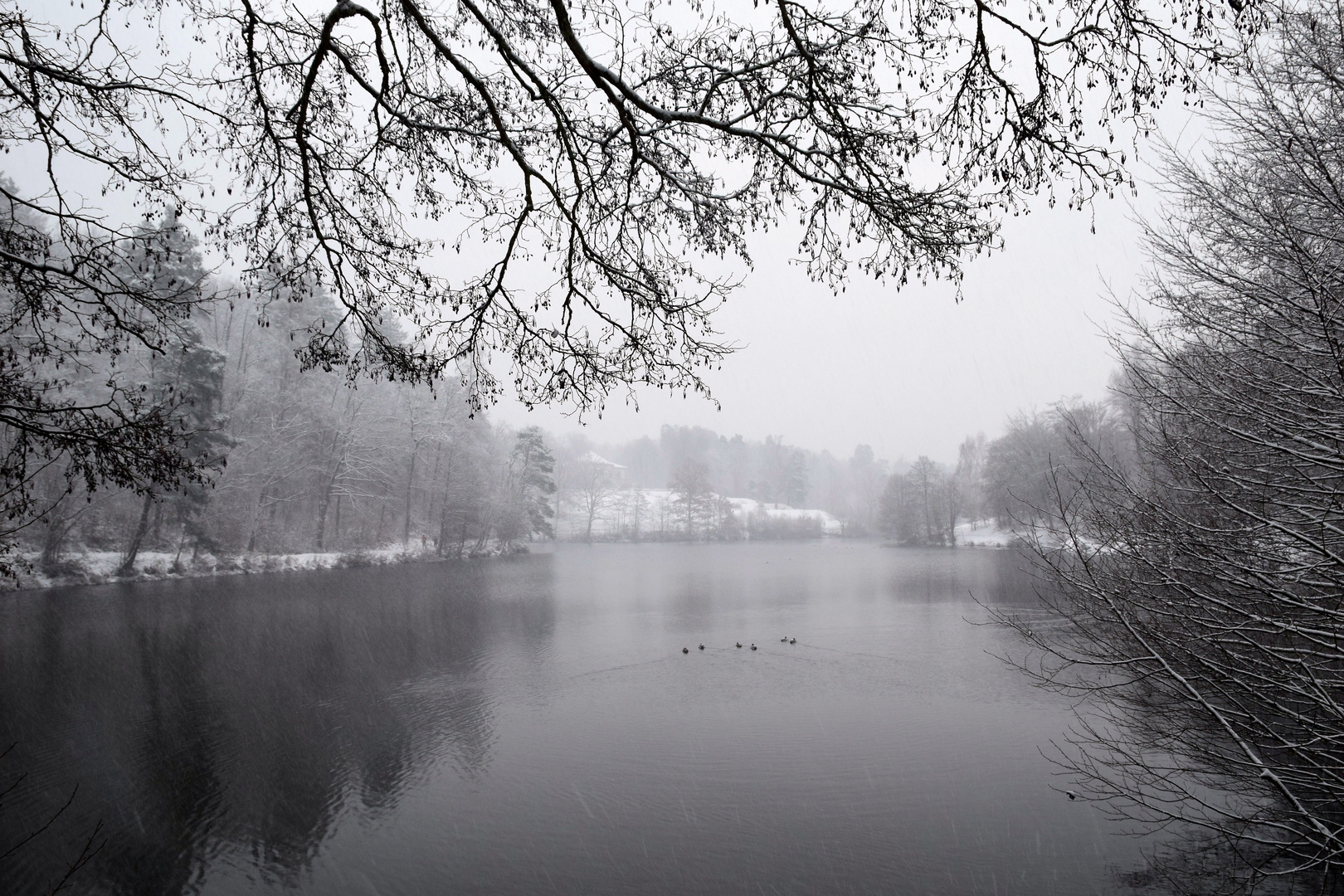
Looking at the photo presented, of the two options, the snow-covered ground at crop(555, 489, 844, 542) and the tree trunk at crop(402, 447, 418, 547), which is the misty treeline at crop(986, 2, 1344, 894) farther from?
the snow-covered ground at crop(555, 489, 844, 542)

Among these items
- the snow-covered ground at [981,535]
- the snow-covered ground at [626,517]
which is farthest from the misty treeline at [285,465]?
the snow-covered ground at [981,535]

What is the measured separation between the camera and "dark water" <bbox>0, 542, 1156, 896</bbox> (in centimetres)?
723

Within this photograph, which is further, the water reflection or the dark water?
the water reflection

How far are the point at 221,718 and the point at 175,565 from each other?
17.8 meters

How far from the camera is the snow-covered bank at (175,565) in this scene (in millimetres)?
21875

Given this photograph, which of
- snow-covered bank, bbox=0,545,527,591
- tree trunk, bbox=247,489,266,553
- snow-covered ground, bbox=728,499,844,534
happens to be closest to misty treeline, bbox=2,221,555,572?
tree trunk, bbox=247,489,266,553

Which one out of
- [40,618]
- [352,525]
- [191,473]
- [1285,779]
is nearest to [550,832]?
[191,473]

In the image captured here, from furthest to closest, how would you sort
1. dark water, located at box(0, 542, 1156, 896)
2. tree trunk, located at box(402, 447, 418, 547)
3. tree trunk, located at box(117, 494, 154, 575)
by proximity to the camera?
1. tree trunk, located at box(402, 447, 418, 547)
2. tree trunk, located at box(117, 494, 154, 575)
3. dark water, located at box(0, 542, 1156, 896)

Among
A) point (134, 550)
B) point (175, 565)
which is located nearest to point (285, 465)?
point (175, 565)

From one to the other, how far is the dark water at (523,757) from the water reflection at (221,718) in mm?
52

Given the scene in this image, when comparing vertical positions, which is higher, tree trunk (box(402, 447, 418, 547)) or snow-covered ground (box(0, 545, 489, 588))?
tree trunk (box(402, 447, 418, 547))

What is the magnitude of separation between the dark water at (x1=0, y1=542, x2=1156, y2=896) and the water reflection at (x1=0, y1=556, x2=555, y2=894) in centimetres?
5

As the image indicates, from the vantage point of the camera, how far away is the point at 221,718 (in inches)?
452

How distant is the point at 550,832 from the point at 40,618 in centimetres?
1688
